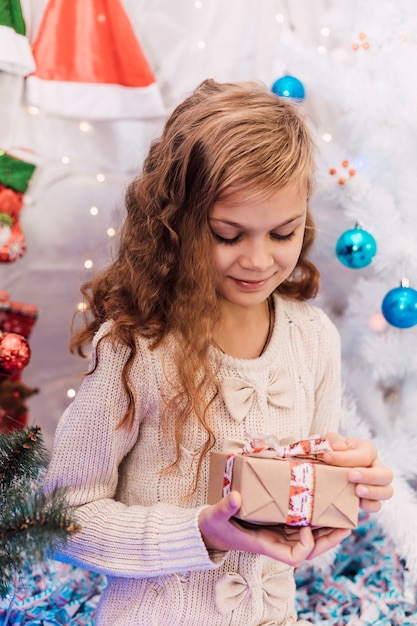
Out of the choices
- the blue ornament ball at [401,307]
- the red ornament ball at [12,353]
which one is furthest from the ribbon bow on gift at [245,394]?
the red ornament ball at [12,353]

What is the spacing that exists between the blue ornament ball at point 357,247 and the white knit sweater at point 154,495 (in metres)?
0.35

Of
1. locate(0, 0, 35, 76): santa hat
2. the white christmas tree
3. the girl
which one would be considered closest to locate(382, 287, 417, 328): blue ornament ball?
the white christmas tree

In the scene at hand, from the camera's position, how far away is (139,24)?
1.65 metres

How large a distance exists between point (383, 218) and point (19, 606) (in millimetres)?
1041

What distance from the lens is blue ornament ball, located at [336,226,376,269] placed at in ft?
4.72

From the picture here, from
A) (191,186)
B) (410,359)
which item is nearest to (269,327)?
(191,186)

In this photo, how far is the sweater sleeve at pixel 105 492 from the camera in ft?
3.41

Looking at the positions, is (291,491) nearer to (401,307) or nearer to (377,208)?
(401,307)

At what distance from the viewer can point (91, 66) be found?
1.57 m

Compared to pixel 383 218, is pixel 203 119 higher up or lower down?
higher up

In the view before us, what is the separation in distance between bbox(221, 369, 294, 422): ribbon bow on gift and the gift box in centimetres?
18

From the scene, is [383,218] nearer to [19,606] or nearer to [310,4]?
[310,4]

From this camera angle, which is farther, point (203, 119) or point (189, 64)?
point (189, 64)

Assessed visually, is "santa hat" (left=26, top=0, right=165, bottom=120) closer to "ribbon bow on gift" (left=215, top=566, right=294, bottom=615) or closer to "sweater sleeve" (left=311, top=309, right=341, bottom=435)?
"sweater sleeve" (left=311, top=309, right=341, bottom=435)
